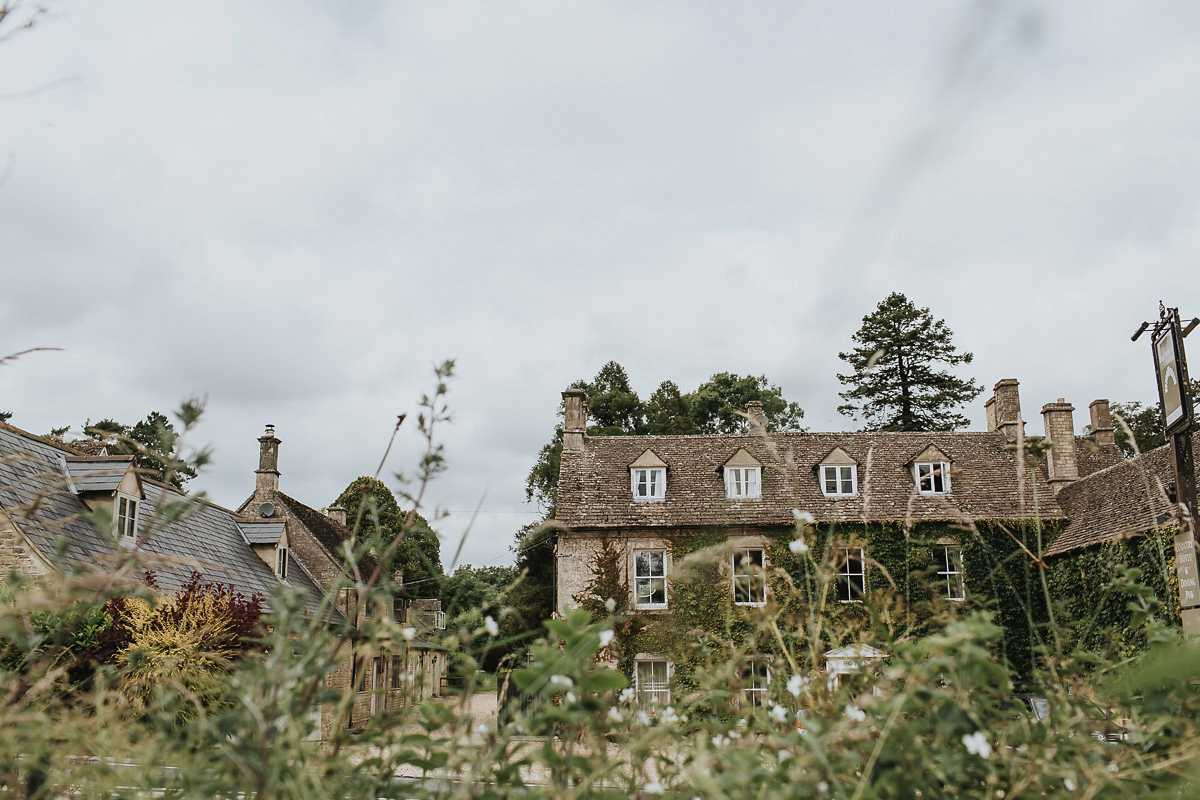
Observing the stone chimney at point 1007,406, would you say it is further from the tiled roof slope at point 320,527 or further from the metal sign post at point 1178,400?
the tiled roof slope at point 320,527

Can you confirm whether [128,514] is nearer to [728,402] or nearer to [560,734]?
[560,734]

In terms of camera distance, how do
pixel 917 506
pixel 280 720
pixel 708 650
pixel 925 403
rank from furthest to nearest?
1. pixel 925 403
2. pixel 917 506
3. pixel 708 650
4. pixel 280 720

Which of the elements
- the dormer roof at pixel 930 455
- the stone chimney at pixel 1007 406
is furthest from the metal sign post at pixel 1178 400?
the stone chimney at pixel 1007 406

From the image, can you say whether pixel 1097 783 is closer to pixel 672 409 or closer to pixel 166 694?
pixel 166 694

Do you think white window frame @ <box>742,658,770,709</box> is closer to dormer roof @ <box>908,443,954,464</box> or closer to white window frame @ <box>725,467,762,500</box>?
white window frame @ <box>725,467,762,500</box>

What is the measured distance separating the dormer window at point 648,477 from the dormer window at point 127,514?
14154 millimetres

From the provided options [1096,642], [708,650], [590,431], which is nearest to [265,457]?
[590,431]

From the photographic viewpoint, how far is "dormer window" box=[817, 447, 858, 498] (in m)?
27.1

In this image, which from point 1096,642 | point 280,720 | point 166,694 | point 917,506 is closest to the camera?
point 166,694

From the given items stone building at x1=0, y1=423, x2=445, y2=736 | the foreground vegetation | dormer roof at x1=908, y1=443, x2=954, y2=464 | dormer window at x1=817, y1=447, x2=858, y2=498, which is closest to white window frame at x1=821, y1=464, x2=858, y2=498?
dormer window at x1=817, y1=447, x2=858, y2=498

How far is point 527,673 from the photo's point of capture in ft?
5.88

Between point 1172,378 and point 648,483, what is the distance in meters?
17.4

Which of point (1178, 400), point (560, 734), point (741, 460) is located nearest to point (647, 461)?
point (741, 460)

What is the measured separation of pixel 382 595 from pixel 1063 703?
1.66 meters
